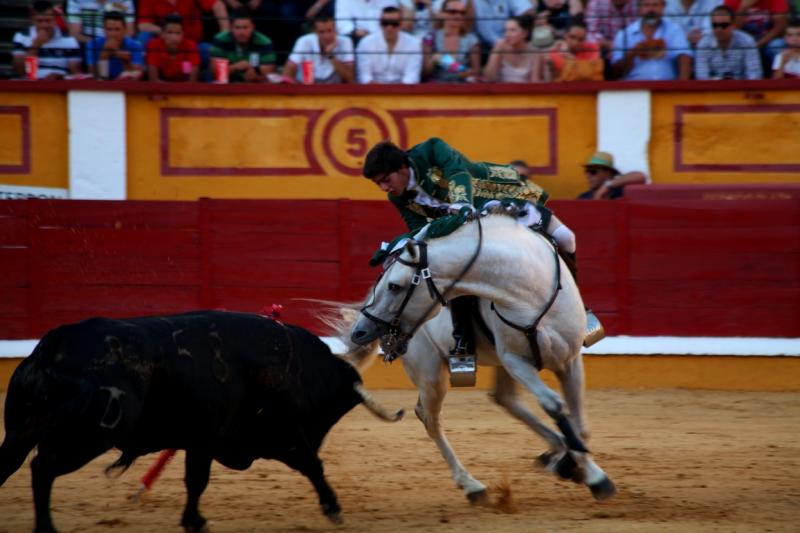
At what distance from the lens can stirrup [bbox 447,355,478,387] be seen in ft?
17.5

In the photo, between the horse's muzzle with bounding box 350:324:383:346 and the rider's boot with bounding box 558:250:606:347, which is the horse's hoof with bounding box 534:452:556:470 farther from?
the horse's muzzle with bounding box 350:324:383:346

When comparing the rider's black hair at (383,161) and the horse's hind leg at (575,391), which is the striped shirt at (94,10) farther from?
the horse's hind leg at (575,391)

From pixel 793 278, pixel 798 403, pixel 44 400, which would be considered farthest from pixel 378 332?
pixel 793 278

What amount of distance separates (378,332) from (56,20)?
6.04 metres

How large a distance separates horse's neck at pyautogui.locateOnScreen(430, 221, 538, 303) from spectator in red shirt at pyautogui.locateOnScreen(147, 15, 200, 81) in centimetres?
538

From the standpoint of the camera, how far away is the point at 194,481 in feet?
14.5

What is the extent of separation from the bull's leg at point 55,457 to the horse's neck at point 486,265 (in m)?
1.53

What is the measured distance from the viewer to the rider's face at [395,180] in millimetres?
5230

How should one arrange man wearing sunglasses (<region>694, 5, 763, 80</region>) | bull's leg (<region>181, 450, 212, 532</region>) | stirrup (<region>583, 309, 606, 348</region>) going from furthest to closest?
man wearing sunglasses (<region>694, 5, 763, 80</region>) < stirrup (<region>583, 309, 606, 348</region>) < bull's leg (<region>181, 450, 212, 532</region>)

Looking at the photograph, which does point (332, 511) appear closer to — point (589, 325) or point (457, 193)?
point (457, 193)

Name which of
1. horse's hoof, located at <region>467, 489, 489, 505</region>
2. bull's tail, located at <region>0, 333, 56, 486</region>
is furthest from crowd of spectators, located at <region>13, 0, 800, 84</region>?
bull's tail, located at <region>0, 333, 56, 486</region>

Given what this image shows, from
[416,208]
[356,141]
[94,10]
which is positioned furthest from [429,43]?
[416,208]

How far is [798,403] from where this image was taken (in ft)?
26.0

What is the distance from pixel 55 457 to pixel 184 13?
6.64 meters
